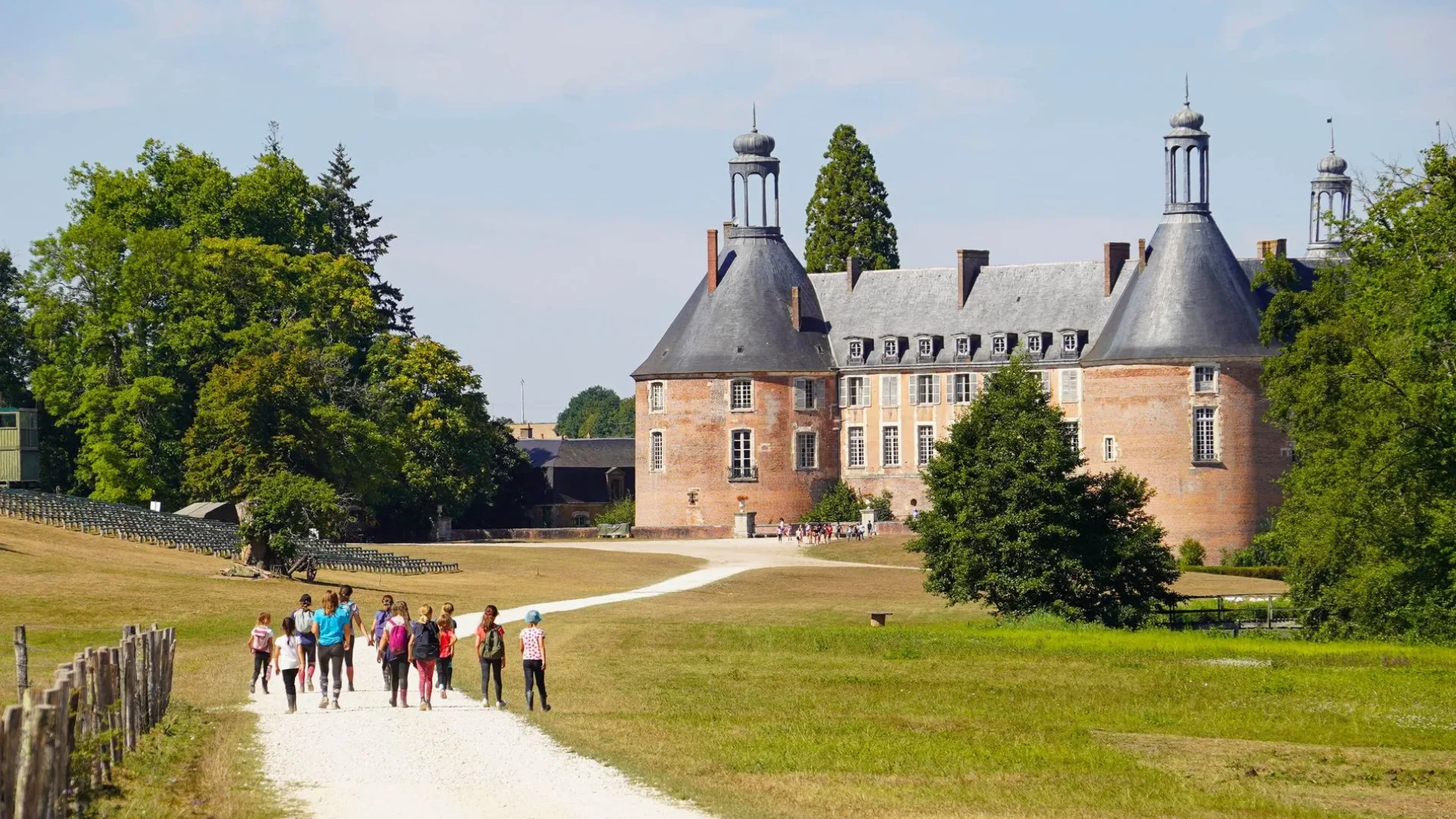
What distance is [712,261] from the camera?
90125 millimetres

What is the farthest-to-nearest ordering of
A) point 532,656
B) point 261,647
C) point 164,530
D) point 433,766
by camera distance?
1. point 164,530
2. point 261,647
3. point 532,656
4. point 433,766

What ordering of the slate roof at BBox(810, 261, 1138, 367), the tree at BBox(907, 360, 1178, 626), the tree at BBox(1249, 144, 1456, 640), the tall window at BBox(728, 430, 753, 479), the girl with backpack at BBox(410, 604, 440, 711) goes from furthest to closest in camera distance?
the tall window at BBox(728, 430, 753, 479) → the slate roof at BBox(810, 261, 1138, 367) → the tree at BBox(907, 360, 1178, 626) → the tree at BBox(1249, 144, 1456, 640) → the girl with backpack at BBox(410, 604, 440, 711)

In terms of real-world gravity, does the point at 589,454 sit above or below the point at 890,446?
above

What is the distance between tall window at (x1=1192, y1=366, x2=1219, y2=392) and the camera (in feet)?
262

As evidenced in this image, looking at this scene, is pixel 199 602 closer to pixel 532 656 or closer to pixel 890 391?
pixel 532 656

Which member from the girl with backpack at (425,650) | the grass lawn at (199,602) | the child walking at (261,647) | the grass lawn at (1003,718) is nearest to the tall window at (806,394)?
the grass lawn at (199,602)

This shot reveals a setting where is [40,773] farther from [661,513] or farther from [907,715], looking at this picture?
[661,513]

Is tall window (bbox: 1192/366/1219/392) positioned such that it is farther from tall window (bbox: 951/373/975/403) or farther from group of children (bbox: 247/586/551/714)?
group of children (bbox: 247/586/551/714)

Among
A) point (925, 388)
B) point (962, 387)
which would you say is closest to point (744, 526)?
point (925, 388)

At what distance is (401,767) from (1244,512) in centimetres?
6281

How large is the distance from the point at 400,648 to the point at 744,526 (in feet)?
194

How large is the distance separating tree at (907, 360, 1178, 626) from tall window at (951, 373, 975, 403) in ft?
131

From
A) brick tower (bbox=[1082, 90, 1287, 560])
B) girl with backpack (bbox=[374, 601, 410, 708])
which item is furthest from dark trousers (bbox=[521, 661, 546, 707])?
brick tower (bbox=[1082, 90, 1287, 560])

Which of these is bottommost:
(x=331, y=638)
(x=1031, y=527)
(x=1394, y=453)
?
(x=331, y=638)
